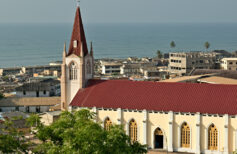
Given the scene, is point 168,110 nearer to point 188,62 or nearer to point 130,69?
point 188,62

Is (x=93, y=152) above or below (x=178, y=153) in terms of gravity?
above

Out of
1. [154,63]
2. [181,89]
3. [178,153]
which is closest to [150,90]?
[181,89]

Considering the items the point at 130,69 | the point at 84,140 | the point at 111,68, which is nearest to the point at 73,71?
the point at 84,140

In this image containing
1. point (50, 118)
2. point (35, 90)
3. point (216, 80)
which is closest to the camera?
point (50, 118)

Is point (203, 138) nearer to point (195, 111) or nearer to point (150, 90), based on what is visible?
point (195, 111)

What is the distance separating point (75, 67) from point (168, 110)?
11.1 metres

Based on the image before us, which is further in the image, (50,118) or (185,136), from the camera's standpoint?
(50,118)

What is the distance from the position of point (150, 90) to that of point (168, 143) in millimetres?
5309

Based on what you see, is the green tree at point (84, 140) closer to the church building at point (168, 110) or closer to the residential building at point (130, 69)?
the church building at point (168, 110)

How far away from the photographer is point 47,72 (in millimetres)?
116250

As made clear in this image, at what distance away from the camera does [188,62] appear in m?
112

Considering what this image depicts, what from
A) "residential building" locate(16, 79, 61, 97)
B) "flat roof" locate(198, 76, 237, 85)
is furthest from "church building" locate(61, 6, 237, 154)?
"residential building" locate(16, 79, 61, 97)

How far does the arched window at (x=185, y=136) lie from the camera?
4500cm

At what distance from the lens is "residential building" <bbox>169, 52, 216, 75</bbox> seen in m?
112
